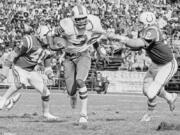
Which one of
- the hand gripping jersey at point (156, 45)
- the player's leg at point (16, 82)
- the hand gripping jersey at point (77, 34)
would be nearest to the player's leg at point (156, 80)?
the hand gripping jersey at point (156, 45)

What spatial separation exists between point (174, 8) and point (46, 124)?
24.9 meters

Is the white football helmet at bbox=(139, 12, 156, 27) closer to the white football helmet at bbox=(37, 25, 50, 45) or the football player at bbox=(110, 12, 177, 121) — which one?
the football player at bbox=(110, 12, 177, 121)

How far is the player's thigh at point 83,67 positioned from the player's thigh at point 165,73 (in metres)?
1.47

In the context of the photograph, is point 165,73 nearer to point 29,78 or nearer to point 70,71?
point 70,71

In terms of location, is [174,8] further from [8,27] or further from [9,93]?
[9,93]

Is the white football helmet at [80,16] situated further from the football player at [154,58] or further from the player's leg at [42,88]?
the player's leg at [42,88]

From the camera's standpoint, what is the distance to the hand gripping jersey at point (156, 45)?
1316 cm

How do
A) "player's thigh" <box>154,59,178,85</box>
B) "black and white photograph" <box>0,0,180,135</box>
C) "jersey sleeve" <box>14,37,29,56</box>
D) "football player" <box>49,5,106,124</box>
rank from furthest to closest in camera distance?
"jersey sleeve" <box>14,37,29,56</box> → "player's thigh" <box>154,59,178,85</box> → "football player" <box>49,5,106,124</box> → "black and white photograph" <box>0,0,180,135</box>

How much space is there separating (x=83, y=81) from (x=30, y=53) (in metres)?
1.64

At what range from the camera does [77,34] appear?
13539mm

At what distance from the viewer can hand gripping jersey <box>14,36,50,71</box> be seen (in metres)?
14.1

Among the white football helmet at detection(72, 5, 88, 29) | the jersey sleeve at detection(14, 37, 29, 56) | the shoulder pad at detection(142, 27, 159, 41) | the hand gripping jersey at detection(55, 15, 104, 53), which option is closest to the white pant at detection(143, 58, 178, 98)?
the shoulder pad at detection(142, 27, 159, 41)

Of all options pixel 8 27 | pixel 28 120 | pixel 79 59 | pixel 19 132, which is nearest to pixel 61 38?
pixel 79 59

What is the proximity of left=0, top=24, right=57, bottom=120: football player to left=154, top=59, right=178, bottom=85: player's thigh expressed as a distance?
7.91ft
